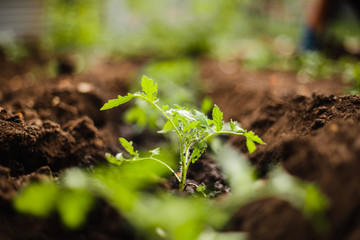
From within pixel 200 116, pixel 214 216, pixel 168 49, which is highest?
pixel 200 116

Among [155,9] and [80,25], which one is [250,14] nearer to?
[155,9]

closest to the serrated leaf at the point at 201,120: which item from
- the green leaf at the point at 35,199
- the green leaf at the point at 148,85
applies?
the green leaf at the point at 148,85

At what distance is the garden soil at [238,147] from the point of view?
87 cm

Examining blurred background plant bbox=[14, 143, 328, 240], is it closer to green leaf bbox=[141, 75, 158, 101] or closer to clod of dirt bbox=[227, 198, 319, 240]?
clod of dirt bbox=[227, 198, 319, 240]

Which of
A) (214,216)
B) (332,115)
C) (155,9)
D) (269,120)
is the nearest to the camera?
(214,216)

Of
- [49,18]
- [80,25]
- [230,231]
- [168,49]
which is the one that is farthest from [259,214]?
[49,18]

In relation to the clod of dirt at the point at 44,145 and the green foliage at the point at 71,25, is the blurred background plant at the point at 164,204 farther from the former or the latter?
the green foliage at the point at 71,25

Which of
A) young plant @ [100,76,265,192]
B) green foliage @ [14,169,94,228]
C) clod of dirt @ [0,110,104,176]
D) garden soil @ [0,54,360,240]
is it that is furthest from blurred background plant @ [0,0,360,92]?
green foliage @ [14,169,94,228]

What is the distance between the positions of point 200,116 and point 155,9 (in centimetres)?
698

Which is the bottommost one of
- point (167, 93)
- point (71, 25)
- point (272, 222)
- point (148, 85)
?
point (167, 93)

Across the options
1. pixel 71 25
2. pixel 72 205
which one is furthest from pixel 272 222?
pixel 71 25

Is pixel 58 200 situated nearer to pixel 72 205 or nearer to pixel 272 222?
pixel 72 205

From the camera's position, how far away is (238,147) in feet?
6.21

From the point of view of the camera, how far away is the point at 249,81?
340 cm
